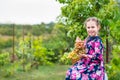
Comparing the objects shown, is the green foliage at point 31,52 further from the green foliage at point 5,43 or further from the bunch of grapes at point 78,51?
the bunch of grapes at point 78,51

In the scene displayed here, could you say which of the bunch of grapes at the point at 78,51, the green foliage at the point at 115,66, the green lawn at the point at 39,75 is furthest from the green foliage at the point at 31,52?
the bunch of grapes at the point at 78,51

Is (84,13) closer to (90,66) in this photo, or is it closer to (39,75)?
(90,66)

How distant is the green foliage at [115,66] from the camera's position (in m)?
8.42

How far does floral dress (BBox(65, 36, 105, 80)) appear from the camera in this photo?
5977 mm

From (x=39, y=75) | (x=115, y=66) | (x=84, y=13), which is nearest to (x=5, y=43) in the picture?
(x=39, y=75)

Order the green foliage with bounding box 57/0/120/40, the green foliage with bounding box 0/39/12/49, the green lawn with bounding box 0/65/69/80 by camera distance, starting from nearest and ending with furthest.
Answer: the green foliage with bounding box 57/0/120/40 → the green lawn with bounding box 0/65/69/80 → the green foliage with bounding box 0/39/12/49

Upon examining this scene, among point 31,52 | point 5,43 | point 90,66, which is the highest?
point 90,66

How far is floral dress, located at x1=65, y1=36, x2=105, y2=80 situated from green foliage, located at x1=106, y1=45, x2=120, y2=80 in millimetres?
2416

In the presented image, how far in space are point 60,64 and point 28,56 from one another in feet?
7.61

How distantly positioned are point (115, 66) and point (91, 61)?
2640 millimetres

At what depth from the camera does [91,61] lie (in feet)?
19.6

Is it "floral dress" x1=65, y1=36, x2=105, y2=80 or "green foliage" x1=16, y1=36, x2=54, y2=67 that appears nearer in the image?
"floral dress" x1=65, y1=36, x2=105, y2=80

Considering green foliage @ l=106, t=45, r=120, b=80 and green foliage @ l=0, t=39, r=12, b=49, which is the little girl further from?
green foliage @ l=0, t=39, r=12, b=49

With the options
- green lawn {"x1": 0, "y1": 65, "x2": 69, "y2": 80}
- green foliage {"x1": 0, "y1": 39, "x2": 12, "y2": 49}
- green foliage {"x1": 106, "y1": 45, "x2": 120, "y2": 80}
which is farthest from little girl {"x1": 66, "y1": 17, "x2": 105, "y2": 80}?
green foliage {"x1": 0, "y1": 39, "x2": 12, "y2": 49}
